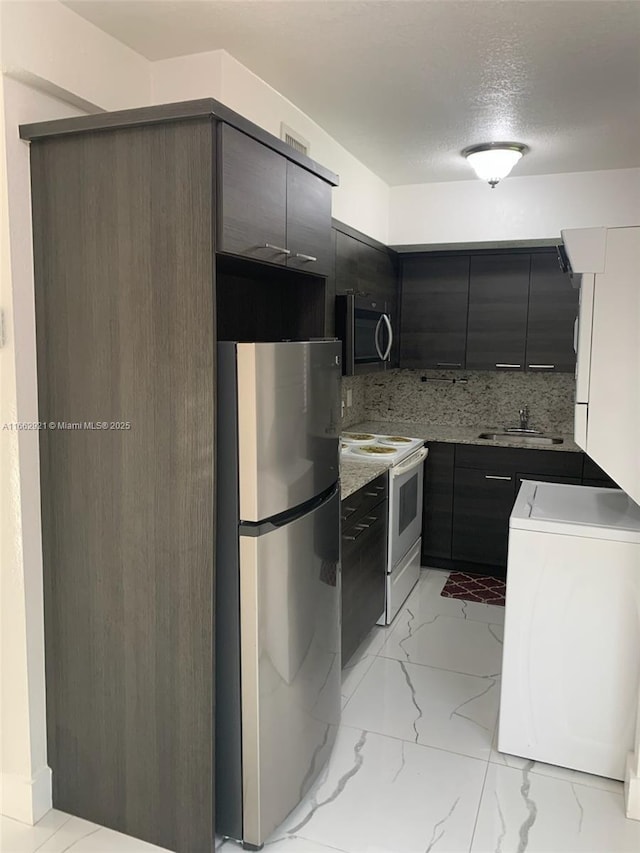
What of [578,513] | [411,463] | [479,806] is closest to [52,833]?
[479,806]

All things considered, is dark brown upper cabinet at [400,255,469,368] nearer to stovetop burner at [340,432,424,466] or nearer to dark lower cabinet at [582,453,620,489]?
stovetop burner at [340,432,424,466]

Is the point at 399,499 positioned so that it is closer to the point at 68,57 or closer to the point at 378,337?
the point at 378,337

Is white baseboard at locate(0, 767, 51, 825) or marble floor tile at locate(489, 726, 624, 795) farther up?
white baseboard at locate(0, 767, 51, 825)

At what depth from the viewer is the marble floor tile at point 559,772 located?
2303 millimetres

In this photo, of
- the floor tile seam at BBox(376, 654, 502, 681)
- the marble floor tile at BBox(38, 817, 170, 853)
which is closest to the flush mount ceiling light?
the floor tile seam at BBox(376, 654, 502, 681)

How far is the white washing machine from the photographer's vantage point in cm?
225

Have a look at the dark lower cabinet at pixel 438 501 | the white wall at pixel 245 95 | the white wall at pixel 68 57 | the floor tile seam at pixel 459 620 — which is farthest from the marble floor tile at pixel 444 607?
the white wall at pixel 68 57

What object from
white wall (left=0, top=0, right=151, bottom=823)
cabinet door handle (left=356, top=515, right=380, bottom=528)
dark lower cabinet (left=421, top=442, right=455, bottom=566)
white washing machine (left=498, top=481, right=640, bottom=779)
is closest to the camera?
white wall (left=0, top=0, right=151, bottom=823)

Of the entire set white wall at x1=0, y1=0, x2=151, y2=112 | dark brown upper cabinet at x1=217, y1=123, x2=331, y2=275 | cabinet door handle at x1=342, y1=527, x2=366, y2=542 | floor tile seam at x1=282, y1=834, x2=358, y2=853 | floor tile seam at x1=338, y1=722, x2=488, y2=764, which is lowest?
floor tile seam at x1=282, y1=834, x2=358, y2=853

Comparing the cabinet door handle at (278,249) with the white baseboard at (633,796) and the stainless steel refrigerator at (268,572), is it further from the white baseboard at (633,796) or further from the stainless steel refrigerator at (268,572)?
the white baseboard at (633,796)

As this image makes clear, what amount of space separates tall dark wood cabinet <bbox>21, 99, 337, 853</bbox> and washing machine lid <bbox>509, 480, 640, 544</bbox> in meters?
1.22

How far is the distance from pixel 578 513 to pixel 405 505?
53.6 inches

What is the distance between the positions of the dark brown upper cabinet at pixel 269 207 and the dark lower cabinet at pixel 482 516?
2.22 metres

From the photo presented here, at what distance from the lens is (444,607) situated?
378 centimetres
